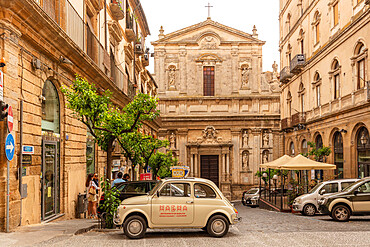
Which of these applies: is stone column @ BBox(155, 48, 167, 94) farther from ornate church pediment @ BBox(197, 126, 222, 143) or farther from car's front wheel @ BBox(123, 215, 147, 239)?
car's front wheel @ BBox(123, 215, 147, 239)

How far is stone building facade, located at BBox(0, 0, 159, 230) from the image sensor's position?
895 centimetres

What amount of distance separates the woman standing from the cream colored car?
4.26 meters

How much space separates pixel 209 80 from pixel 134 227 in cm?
3260

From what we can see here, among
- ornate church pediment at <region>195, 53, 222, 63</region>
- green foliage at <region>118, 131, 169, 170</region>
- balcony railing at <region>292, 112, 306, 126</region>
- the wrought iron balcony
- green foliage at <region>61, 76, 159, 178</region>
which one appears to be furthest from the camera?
ornate church pediment at <region>195, 53, 222, 63</region>

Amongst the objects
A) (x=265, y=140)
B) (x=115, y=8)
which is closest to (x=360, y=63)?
(x=115, y=8)

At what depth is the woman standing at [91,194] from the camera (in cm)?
1357

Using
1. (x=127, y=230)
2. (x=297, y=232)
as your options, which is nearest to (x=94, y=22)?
(x=127, y=230)

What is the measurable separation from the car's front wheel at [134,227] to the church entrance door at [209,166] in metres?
30.8

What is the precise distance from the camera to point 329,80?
2553 cm

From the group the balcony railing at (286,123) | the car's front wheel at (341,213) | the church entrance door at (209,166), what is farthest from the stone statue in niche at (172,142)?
the car's front wheel at (341,213)

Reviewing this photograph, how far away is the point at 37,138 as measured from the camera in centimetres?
1055

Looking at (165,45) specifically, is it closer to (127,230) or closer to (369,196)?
(369,196)

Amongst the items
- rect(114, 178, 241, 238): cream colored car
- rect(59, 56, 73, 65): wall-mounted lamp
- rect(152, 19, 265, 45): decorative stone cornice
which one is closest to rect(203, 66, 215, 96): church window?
rect(152, 19, 265, 45): decorative stone cornice

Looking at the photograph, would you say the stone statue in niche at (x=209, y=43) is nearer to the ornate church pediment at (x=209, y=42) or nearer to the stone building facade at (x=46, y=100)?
the ornate church pediment at (x=209, y=42)
